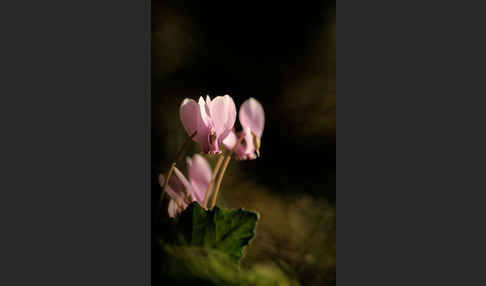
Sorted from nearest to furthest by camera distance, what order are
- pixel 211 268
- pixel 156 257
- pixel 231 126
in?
pixel 211 268
pixel 231 126
pixel 156 257

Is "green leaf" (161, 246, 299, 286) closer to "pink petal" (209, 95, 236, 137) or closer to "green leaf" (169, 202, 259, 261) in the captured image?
"green leaf" (169, 202, 259, 261)

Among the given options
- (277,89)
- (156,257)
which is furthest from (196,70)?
(156,257)

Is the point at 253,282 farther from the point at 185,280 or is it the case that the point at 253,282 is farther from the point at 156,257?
the point at 156,257

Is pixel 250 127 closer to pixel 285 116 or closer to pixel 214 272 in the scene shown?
pixel 285 116

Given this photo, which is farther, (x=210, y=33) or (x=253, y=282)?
(x=210, y=33)

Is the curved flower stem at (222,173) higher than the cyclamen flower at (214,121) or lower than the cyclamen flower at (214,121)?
lower

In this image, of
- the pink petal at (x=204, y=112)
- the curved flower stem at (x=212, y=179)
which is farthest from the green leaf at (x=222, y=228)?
the pink petal at (x=204, y=112)

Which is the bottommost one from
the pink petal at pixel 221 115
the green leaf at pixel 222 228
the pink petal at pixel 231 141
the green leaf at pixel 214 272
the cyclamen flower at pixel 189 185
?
the green leaf at pixel 214 272

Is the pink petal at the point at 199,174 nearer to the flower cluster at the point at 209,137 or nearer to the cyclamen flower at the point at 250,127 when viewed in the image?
the flower cluster at the point at 209,137
